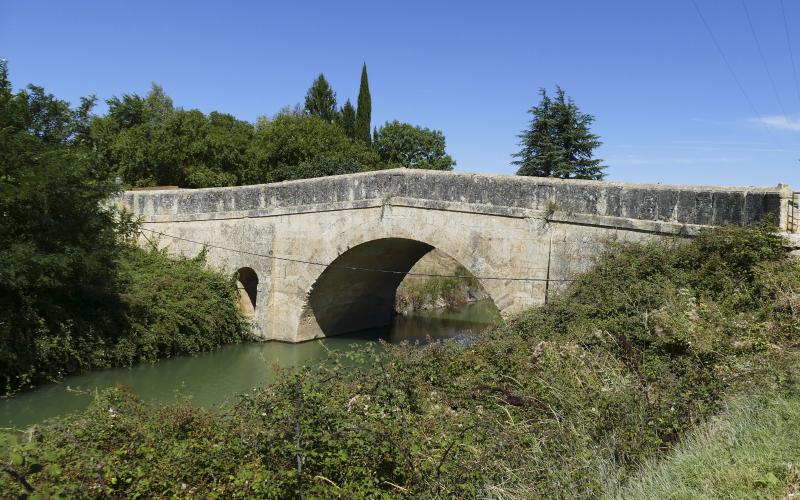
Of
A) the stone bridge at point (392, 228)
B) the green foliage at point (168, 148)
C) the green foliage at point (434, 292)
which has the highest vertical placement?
the green foliage at point (168, 148)

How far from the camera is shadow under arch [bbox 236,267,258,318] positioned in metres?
14.9

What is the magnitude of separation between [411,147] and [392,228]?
1914 centimetres

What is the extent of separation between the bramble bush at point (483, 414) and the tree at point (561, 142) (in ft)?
43.9

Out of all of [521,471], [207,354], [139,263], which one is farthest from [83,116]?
[521,471]

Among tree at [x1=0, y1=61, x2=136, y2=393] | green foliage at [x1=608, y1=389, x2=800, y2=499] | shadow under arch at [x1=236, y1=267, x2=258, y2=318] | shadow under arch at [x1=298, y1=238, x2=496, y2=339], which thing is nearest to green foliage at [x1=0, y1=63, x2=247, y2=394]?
tree at [x1=0, y1=61, x2=136, y2=393]

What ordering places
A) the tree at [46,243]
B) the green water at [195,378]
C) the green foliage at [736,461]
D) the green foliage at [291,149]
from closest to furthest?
1. the green foliage at [736,461]
2. the green water at [195,378]
3. the tree at [46,243]
4. the green foliage at [291,149]

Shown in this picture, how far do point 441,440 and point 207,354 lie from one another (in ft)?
32.1

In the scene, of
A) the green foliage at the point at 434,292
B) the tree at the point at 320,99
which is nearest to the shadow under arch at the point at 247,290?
the green foliage at the point at 434,292

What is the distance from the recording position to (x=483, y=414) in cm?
537

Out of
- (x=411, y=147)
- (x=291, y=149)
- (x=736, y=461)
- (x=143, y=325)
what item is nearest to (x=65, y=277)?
(x=143, y=325)

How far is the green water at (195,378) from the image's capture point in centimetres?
895

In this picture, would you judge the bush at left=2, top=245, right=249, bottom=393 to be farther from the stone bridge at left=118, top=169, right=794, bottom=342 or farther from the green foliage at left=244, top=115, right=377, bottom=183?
the green foliage at left=244, top=115, right=377, bottom=183

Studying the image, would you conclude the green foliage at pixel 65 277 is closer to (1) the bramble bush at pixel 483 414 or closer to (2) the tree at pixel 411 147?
(1) the bramble bush at pixel 483 414

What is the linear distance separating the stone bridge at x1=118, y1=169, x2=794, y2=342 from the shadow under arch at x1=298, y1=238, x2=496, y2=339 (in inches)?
1.5
